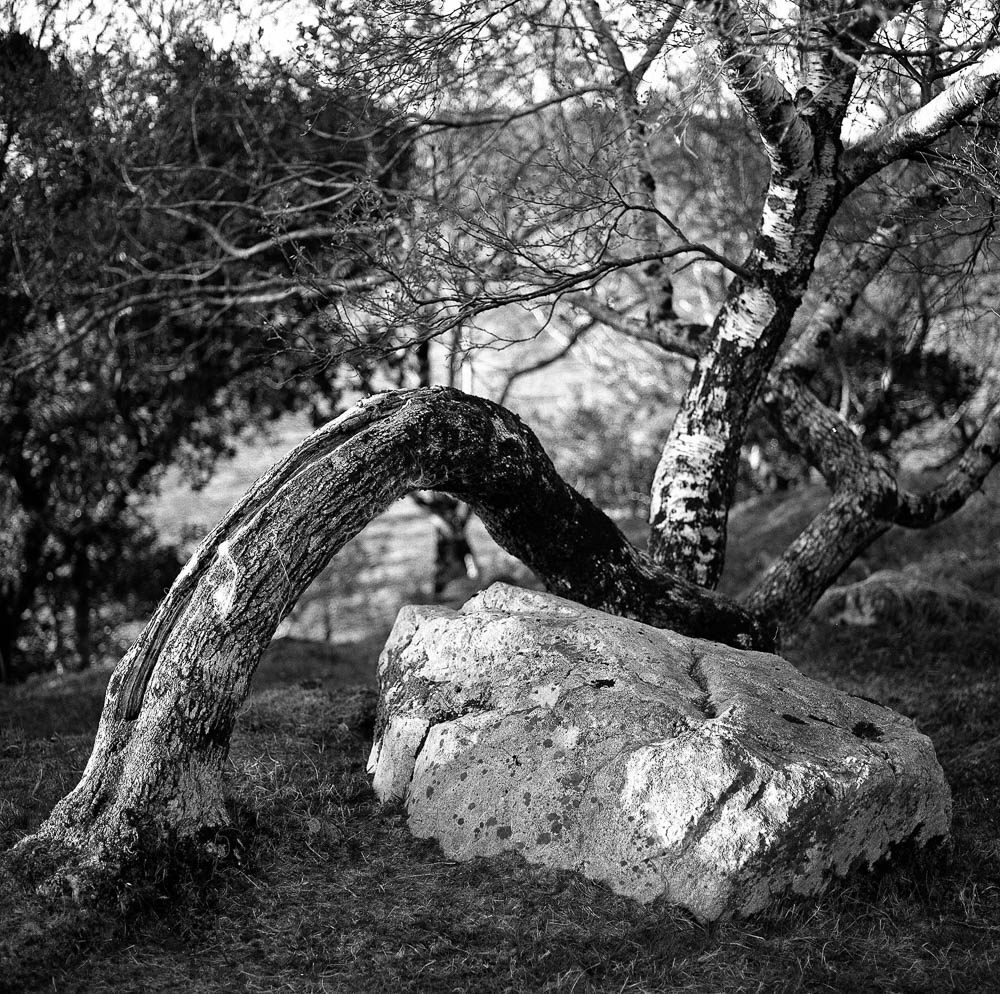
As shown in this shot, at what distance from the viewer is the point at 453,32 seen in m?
6.22

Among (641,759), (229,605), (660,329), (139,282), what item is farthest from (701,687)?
(139,282)

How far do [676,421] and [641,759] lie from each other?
10.6ft

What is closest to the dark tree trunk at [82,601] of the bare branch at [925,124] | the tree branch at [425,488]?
the tree branch at [425,488]

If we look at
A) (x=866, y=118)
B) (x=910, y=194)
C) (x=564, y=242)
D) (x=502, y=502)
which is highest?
(x=866, y=118)

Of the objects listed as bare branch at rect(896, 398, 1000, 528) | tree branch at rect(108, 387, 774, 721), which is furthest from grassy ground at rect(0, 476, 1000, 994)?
bare branch at rect(896, 398, 1000, 528)

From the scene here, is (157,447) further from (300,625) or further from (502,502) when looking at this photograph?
(502,502)

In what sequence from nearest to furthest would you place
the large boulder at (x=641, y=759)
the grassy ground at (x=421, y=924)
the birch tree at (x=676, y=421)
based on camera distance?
the grassy ground at (x=421, y=924)
the large boulder at (x=641, y=759)
the birch tree at (x=676, y=421)

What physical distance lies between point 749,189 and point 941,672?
796 centimetres

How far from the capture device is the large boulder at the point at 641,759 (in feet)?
14.3

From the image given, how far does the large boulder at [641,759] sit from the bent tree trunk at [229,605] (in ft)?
2.89

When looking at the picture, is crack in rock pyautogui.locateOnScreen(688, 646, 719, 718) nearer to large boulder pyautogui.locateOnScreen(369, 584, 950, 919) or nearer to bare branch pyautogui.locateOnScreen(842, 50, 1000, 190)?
large boulder pyautogui.locateOnScreen(369, 584, 950, 919)

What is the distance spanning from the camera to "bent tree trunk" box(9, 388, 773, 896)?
4.40m

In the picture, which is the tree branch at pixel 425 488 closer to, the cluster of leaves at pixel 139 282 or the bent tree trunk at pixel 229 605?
the bent tree trunk at pixel 229 605

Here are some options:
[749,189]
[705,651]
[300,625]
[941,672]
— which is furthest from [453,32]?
[300,625]
